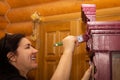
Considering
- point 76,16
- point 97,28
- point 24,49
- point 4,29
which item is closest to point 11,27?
point 4,29

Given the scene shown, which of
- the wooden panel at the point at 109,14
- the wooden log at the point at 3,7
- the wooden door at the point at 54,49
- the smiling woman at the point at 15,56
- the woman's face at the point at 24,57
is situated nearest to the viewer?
the smiling woman at the point at 15,56

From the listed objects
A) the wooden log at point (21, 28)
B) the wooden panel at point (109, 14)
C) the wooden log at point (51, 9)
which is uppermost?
the wooden log at point (51, 9)

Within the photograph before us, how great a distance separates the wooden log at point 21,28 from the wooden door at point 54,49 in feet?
0.59

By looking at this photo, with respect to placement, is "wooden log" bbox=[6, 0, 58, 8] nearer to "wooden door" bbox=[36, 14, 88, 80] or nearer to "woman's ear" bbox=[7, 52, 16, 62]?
"wooden door" bbox=[36, 14, 88, 80]

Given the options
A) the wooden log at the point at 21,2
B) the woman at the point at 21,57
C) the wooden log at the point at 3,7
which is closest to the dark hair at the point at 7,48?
the woman at the point at 21,57

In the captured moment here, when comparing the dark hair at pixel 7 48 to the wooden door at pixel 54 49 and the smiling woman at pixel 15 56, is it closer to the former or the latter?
the smiling woman at pixel 15 56

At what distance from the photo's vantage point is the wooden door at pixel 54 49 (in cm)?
279

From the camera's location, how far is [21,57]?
6.07 ft

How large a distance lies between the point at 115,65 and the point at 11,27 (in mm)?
2294

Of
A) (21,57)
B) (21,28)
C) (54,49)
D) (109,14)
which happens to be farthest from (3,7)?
(21,57)

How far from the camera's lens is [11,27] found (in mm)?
3494

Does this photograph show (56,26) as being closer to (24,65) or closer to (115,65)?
(24,65)

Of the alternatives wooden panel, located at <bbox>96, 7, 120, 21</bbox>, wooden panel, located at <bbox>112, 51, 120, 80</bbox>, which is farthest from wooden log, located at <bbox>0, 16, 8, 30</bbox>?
wooden panel, located at <bbox>112, 51, 120, 80</bbox>

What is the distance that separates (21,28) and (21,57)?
1.57 meters
